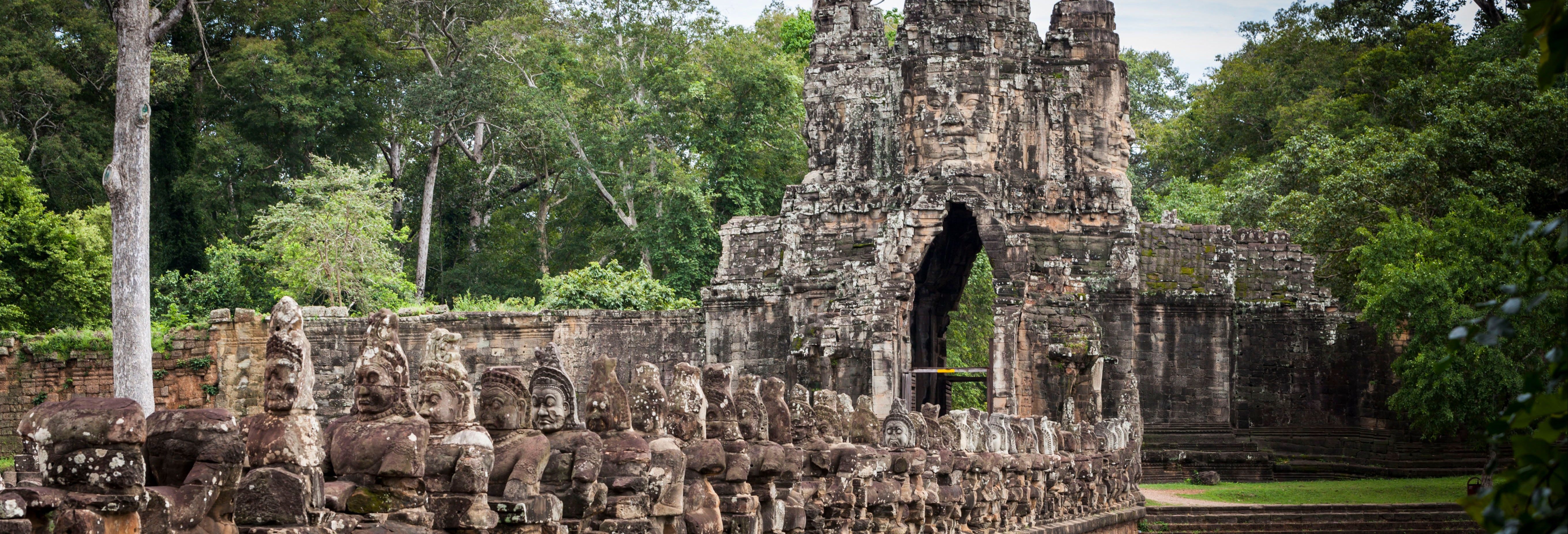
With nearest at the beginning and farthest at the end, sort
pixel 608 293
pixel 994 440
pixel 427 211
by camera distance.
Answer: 1. pixel 994 440
2. pixel 608 293
3. pixel 427 211

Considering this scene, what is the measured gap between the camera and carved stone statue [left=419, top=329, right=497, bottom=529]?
6684 millimetres

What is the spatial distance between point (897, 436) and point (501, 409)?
5825 millimetres

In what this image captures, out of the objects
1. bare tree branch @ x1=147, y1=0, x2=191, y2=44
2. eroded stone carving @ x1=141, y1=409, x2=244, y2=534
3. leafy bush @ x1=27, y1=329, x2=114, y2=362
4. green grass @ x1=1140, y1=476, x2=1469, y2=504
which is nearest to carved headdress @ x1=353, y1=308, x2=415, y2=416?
eroded stone carving @ x1=141, y1=409, x2=244, y2=534

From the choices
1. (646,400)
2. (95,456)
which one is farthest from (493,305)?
(95,456)

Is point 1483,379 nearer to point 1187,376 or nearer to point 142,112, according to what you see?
point 1187,376

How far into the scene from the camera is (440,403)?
6914mm

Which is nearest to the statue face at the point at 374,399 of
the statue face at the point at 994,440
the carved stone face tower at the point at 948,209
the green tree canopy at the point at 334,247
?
the statue face at the point at 994,440

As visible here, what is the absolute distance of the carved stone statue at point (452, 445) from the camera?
21.9 feet

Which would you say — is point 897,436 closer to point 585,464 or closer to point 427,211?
point 585,464

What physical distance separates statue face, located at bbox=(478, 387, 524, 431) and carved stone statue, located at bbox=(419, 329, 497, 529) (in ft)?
0.99

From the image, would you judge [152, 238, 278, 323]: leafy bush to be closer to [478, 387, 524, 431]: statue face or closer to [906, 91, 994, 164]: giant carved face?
[906, 91, 994, 164]: giant carved face

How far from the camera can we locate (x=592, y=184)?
4212cm

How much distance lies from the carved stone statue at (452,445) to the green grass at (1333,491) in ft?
55.5

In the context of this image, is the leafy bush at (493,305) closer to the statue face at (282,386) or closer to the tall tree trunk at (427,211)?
the tall tree trunk at (427,211)
